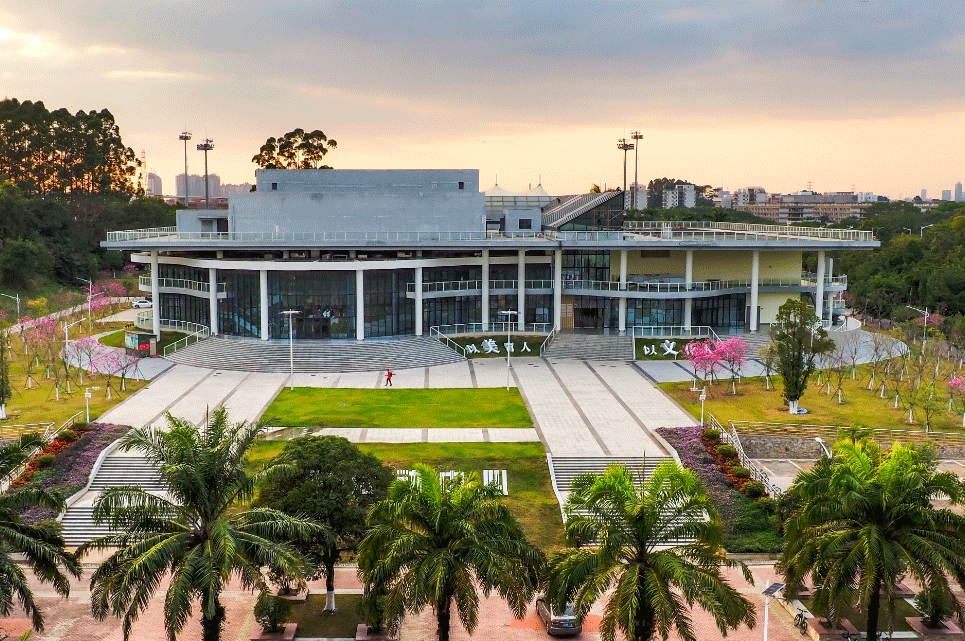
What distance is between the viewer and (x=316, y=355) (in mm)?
63312

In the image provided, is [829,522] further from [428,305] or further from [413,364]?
[428,305]

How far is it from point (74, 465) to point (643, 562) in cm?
2777

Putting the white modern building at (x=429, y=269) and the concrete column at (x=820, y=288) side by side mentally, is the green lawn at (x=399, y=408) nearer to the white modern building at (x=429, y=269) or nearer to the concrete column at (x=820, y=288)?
the white modern building at (x=429, y=269)

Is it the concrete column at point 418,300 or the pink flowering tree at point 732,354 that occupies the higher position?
the concrete column at point 418,300

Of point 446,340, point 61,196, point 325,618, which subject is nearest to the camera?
point 325,618

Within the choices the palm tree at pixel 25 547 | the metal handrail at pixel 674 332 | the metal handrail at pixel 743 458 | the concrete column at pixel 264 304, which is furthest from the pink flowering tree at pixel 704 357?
the palm tree at pixel 25 547

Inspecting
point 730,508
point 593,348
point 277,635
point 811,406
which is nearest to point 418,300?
point 593,348

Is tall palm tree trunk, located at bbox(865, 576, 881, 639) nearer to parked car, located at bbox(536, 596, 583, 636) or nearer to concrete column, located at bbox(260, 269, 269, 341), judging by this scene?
parked car, located at bbox(536, 596, 583, 636)

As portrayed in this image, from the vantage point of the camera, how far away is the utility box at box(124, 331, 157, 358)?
6588cm

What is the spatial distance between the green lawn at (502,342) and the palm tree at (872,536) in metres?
40.6

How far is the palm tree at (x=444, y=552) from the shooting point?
75.1ft

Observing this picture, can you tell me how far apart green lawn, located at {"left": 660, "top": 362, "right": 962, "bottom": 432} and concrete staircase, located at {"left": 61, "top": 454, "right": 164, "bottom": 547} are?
27309mm

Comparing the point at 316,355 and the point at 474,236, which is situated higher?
the point at 474,236

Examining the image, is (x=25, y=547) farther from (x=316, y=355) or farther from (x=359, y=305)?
(x=359, y=305)
